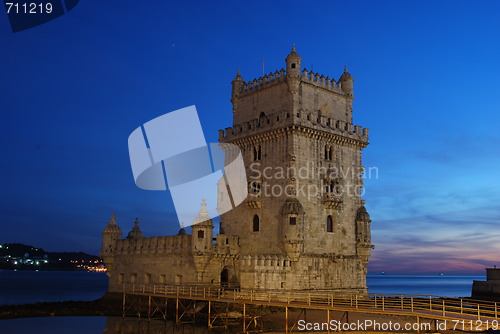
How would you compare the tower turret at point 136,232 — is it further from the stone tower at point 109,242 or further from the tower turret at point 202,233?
the tower turret at point 202,233

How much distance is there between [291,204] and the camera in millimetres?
43156

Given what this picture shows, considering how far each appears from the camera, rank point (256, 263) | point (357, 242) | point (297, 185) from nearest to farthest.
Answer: point (256, 263) < point (297, 185) < point (357, 242)

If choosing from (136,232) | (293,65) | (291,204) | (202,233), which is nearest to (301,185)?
(291,204)

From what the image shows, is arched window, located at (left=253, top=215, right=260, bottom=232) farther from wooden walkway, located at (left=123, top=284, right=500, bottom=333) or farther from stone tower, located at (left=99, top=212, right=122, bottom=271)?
stone tower, located at (left=99, top=212, right=122, bottom=271)

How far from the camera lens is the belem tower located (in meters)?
43.9

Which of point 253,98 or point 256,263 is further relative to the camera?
point 253,98

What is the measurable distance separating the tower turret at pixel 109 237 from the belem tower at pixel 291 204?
20.1 feet

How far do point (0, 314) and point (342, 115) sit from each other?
35528 millimetres

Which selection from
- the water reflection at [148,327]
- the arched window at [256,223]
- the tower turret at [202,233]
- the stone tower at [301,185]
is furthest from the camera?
the arched window at [256,223]

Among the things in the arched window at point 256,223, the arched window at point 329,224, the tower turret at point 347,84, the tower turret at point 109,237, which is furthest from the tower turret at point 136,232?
the tower turret at point 347,84

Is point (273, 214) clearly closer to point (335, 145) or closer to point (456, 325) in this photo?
point (335, 145)

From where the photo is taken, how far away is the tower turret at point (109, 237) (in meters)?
55.9

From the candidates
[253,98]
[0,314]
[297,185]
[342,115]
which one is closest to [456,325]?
[297,185]

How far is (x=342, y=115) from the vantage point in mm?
50188
